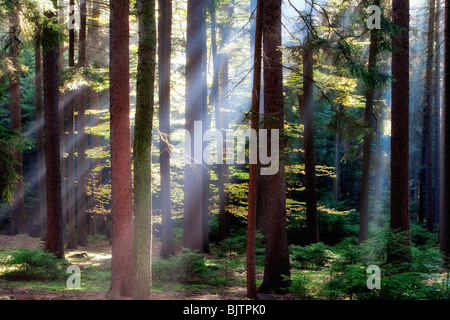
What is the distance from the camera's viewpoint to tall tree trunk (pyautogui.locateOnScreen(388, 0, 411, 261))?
1026 cm

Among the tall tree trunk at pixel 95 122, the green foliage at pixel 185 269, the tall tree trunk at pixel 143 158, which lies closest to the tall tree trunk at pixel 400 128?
the green foliage at pixel 185 269

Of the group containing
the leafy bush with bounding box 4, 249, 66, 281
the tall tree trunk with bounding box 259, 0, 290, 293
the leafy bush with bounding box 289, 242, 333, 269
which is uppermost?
the tall tree trunk with bounding box 259, 0, 290, 293

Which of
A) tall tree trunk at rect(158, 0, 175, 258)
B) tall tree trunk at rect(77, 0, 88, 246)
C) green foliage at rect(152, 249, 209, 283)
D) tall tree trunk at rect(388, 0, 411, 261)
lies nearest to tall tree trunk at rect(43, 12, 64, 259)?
tall tree trunk at rect(77, 0, 88, 246)

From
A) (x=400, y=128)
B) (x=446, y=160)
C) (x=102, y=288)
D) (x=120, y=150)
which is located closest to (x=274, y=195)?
(x=120, y=150)

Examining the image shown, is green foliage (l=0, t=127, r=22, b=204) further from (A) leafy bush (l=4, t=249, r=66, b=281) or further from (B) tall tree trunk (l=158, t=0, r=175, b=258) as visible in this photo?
(B) tall tree trunk (l=158, t=0, r=175, b=258)

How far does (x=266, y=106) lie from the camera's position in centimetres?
928

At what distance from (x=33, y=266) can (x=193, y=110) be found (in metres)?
7.33

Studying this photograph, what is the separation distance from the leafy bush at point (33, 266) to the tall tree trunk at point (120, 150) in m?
3.62

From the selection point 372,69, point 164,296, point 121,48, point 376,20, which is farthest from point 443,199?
point 121,48

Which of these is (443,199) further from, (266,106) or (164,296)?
(164,296)

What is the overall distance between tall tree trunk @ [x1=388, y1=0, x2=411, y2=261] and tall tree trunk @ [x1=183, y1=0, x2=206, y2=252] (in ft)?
20.9

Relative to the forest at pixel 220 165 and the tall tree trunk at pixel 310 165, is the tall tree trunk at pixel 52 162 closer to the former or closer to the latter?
the forest at pixel 220 165

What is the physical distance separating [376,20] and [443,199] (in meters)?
6.64
